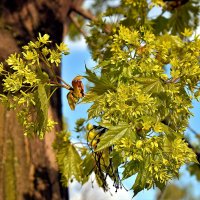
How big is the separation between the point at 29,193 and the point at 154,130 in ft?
4.92

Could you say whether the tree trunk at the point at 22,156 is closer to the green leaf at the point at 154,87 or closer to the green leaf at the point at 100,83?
the green leaf at the point at 100,83

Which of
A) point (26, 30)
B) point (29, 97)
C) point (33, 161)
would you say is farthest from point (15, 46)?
point (29, 97)

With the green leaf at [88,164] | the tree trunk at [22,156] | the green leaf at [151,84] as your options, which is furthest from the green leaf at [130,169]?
the tree trunk at [22,156]

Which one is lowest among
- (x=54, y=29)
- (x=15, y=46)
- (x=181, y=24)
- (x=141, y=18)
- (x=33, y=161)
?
(x=33, y=161)

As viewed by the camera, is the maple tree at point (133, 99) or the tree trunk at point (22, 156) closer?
the maple tree at point (133, 99)

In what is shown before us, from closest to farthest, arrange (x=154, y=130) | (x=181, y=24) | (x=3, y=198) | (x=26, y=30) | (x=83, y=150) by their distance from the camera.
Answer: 1. (x=154, y=130)
2. (x=83, y=150)
3. (x=3, y=198)
4. (x=181, y=24)
5. (x=26, y=30)

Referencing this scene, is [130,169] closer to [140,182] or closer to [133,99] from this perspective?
[140,182]

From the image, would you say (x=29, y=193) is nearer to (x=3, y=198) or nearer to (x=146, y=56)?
(x=3, y=198)

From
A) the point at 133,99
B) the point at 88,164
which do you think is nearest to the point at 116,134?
the point at 133,99

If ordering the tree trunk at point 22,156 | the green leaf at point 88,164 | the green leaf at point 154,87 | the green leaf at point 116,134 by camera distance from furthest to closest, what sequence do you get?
the tree trunk at point 22,156, the green leaf at point 88,164, the green leaf at point 154,87, the green leaf at point 116,134

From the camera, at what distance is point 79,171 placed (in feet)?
9.29

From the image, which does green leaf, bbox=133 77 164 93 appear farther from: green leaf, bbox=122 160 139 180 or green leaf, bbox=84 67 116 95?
green leaf, bbox=122 160 139 180

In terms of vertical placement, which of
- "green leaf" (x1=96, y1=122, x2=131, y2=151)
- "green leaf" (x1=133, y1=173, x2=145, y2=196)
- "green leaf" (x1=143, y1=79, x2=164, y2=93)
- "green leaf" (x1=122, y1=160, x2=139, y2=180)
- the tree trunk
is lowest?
"green leaf" (x1=133, y1=173, x2=145, y2=196)

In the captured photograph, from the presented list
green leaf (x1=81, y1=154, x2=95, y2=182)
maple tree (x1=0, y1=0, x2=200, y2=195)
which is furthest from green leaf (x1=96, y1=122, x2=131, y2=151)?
green leaf (x1=81, y1=154, x2=95, y2=182)
